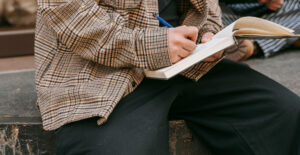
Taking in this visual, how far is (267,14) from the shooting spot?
2.20 meters

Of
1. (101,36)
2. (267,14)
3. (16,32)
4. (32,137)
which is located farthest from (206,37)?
(16,32)

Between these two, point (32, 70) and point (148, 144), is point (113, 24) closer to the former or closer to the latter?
point (148, 144)

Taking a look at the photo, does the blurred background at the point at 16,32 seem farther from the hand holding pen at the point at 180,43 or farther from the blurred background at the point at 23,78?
the hand holding pen at the point at 180,43

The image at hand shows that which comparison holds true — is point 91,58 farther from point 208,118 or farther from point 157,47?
point 208,118

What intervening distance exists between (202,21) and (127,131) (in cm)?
49

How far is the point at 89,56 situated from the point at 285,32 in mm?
545

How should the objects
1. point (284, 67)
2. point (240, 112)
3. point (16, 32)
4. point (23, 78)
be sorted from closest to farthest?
1. point (240, 112)
2. point (23, 78)
3. point (284, 67)
4. point (16, 32)

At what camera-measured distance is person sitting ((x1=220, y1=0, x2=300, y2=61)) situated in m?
2.09

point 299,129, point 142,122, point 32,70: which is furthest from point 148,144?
point 32,70

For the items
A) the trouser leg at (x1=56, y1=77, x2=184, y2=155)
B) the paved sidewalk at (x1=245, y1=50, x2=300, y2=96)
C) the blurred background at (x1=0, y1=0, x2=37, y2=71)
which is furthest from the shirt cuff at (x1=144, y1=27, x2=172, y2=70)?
the blurred background at (x1=0, y1=0, x2=37, y2=71)

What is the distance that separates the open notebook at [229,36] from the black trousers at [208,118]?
120mm

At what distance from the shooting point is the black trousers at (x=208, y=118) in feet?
2.76

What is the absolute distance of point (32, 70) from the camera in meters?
1.98

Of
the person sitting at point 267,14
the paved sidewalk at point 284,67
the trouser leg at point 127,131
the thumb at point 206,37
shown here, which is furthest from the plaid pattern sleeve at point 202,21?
the person sitting at point 267,14
